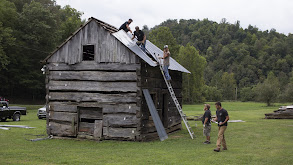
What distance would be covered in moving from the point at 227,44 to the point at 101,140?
555ft

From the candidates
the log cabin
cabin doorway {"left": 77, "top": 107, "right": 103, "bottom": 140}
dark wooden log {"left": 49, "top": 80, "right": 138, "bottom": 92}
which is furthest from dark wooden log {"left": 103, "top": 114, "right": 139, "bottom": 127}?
dark wooden log {"left": 49, "top": 80, "right": 138, "bottom": 92}

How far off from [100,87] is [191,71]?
59743mm

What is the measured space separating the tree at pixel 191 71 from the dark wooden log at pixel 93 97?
57656mm

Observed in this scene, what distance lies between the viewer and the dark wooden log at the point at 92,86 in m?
15.9

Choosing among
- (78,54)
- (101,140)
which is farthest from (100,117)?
(78,54)

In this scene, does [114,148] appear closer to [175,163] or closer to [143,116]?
[143,116]

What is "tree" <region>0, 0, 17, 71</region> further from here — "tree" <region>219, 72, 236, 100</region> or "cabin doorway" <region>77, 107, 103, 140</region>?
"tree" <region>219, 72, 236, 100</region>

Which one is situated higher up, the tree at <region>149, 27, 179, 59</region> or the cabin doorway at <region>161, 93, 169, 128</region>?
the tree at <region>149, 27, 179, 59</region>

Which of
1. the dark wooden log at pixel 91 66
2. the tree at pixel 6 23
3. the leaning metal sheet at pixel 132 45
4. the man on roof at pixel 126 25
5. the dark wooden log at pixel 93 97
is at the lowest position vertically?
the dark wooden log at pixel 93 97

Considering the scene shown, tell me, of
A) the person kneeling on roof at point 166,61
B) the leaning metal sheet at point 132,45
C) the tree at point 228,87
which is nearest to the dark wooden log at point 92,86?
the leaning metal sheet at point 132,45

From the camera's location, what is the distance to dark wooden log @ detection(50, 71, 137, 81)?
15971mm

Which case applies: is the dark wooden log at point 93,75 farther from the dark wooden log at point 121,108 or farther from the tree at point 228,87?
the tree at point 228,87

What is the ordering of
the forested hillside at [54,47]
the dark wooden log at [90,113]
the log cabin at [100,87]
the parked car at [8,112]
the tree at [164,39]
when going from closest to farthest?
the log cabin at [100,87], the dark wooden log at [90,113], the parked car at [8,112], the forested hillside at [54,47], the tree at [164,39]

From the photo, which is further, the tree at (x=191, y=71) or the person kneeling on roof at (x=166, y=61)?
the tree at (x=191, y=71)
